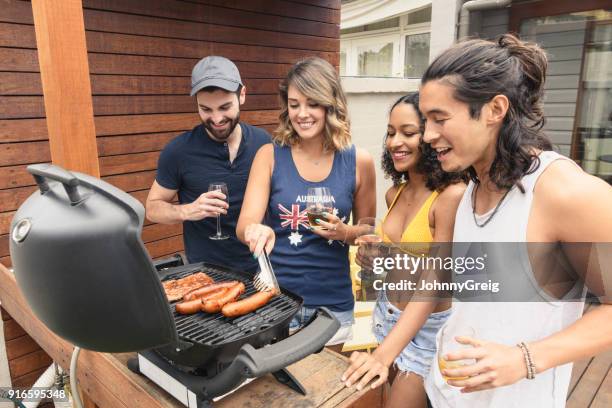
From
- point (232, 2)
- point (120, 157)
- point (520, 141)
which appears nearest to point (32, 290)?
point (520, 141)

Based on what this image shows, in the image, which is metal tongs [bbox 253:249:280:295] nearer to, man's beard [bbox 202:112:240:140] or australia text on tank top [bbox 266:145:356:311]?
australia text on tank top [bbox 266:145:356:311]

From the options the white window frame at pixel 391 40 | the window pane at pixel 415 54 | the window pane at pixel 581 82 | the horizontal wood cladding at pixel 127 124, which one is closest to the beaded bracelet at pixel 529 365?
the horizontal wood cladding at pixel 127 124

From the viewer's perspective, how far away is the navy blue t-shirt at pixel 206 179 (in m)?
2.63

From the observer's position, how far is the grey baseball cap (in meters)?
2.50

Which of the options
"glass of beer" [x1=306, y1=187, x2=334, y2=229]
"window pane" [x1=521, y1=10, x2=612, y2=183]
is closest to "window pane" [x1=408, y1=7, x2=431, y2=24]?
"window pane" [x1=521, y1=10, x2=612, y2=183]

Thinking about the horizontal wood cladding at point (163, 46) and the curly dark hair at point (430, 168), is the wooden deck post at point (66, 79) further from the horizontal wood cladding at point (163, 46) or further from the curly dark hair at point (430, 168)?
the horizontal wood cladding at point (163, 46)

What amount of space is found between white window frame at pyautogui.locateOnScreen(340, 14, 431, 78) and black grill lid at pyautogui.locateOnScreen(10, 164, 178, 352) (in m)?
Result: 11.5

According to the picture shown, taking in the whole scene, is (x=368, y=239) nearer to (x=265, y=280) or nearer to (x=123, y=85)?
(x=265, y=280)

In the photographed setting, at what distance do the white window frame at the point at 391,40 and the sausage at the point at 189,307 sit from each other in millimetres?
11150

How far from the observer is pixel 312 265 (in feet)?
6.99

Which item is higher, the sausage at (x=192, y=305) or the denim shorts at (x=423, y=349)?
the sausage at (x=192, y=305)

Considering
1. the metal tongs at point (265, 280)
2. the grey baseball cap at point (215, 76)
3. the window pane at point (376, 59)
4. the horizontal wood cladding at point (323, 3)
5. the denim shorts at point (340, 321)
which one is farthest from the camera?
the window pane at point (376, 59)

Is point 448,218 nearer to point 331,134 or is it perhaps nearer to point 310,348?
point 331,134

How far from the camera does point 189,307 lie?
4.58 ft
